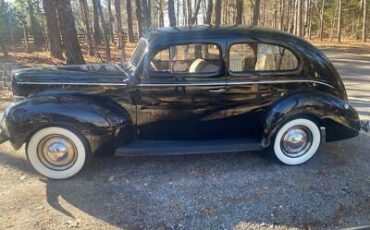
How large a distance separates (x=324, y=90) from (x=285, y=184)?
4.50ft

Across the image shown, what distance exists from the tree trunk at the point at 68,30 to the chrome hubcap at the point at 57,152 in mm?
5076

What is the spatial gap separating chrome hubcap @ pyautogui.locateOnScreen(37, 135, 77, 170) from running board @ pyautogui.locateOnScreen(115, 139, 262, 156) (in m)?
0.54

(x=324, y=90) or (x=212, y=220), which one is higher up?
(x=324, y=90)

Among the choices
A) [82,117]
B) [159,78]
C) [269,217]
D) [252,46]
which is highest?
[252,46]

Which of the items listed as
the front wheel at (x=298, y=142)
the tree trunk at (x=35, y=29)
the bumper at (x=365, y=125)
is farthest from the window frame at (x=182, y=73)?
the tree trunk at (x=35, y=29)

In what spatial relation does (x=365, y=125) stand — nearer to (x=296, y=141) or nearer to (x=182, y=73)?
(x=296, y=141)

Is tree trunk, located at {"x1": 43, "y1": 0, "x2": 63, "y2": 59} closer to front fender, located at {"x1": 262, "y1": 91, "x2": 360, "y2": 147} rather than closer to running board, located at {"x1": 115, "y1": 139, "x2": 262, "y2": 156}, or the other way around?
running board, located at {"x1": 115, "y1": 139, "x2": 262, "y2": 156}

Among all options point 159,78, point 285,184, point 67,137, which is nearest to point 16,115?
point 67,137

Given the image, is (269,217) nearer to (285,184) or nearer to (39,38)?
(285,184)

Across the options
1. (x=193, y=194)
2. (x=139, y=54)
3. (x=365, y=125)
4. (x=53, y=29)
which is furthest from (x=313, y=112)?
(x=53, y=29)

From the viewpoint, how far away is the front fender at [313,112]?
13.7 feet

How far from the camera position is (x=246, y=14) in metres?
41.7

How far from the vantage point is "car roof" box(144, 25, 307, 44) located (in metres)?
4.15

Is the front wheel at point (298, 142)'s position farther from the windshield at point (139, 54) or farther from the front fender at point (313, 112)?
the windshield at point (139, 54)
